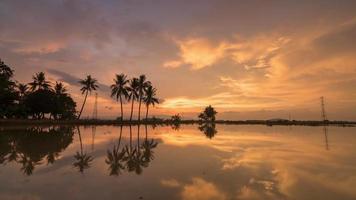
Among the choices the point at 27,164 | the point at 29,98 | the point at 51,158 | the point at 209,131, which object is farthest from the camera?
the point at 29,98

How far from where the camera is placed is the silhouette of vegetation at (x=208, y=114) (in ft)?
342

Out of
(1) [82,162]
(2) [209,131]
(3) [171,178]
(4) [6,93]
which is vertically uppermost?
(4) [6,93]

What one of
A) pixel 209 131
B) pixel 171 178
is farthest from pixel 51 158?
pixel 209 131

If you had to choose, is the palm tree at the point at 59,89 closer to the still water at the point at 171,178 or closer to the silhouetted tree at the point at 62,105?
the silhouetted tree at the point at 62,105

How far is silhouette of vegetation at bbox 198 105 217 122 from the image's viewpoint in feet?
342

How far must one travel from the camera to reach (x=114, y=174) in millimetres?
9742

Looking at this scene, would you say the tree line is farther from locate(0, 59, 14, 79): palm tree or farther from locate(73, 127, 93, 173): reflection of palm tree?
locate(73, 127, 93, 173): reflection of palm tree

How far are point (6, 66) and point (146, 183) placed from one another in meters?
48.9

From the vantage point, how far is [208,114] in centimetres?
10462

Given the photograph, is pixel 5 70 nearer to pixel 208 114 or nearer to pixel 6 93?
pixel 6 93

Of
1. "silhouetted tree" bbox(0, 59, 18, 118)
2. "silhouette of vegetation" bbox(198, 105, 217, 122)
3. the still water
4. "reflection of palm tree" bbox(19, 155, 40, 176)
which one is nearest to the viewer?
the still water

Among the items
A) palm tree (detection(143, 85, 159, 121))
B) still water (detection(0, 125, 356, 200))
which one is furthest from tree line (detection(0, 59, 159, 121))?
still water (detection(0, 125, 356, 200))

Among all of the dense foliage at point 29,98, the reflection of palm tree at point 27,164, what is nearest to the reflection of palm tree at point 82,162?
the reflection of palm tree at point 27,164

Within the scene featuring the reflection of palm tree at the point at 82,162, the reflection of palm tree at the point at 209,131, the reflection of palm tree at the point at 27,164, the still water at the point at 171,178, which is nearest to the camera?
the still water at the point at 171,178
